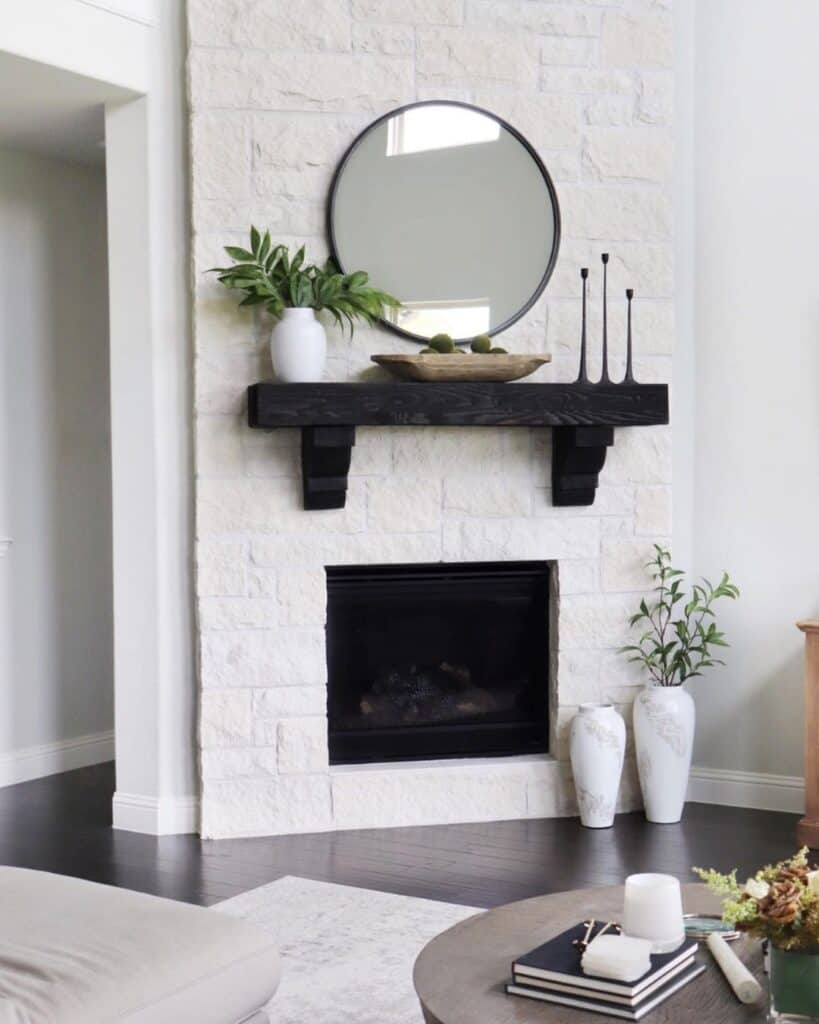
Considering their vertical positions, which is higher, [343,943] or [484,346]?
[484,346]

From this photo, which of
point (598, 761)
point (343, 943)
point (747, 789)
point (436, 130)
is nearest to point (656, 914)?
point (343, 943)

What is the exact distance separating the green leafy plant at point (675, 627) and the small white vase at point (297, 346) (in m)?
1.27

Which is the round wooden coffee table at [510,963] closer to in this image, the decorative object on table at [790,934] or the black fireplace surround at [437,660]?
the decorative object on table at [790,934]

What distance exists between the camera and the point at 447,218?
13.8 feet

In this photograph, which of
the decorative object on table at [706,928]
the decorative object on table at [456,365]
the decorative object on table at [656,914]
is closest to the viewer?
the decorative object on table at [656,914]

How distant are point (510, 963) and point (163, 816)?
2.31 meters

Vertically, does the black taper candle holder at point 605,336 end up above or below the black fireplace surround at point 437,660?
above

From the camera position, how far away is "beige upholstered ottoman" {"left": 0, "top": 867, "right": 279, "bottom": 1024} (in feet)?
5.95

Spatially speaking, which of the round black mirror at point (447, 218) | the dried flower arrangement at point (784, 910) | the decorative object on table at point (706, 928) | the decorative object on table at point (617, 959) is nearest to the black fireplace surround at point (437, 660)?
the round black mirror at point (447, 218)

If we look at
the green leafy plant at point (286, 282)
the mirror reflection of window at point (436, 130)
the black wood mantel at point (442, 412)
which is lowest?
the black wood mantel at point (442, 412)

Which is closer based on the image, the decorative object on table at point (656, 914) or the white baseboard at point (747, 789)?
the decorative object on table at point (656, 914)

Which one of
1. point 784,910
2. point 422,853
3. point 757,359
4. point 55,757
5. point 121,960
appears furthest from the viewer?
point 55,757

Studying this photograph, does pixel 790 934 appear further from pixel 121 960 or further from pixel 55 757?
pixel 55 757

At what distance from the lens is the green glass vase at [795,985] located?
1.71 m
